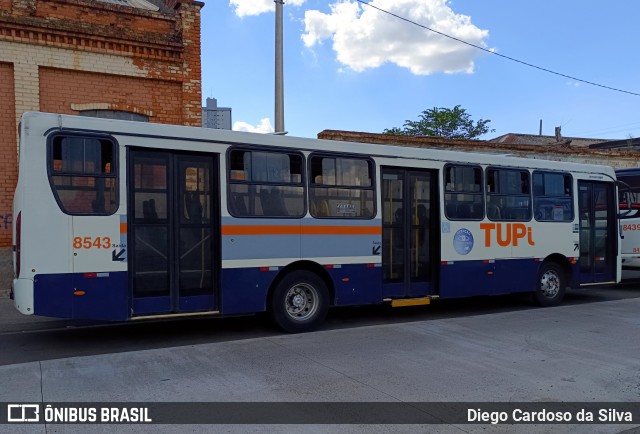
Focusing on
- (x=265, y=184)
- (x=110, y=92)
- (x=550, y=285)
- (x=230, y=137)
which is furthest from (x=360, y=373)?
(x=110, y=92)

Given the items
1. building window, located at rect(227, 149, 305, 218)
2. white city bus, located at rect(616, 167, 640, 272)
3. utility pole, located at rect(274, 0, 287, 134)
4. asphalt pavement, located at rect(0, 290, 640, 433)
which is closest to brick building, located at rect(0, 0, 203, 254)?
utility pole, located at rect(274, 0, 287, 134)

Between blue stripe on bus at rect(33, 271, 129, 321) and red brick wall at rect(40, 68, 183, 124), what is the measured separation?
7340 mm

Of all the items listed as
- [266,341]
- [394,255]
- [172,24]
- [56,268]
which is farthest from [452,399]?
[172,24]

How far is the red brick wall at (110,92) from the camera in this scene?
1261 cm

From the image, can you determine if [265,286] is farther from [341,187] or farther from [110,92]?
[110,92]

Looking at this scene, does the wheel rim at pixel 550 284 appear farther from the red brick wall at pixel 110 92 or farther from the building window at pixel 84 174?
the red brick wall at pixel 110 92

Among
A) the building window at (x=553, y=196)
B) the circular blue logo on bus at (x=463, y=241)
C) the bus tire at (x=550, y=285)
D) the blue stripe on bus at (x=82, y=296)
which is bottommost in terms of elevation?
the bus tire at (x=550, y=285)

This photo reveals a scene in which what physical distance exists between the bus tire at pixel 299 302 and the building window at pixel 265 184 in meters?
1.00

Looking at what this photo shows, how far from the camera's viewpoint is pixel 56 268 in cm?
666

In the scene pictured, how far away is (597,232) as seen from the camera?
39.4ft

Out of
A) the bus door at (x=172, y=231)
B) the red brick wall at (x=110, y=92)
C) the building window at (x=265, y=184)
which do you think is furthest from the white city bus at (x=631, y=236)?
the red brick wall at (x=110, y=92)

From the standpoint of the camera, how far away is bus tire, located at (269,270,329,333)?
8148 millimetres

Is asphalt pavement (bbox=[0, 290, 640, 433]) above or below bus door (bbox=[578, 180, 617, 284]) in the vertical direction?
below

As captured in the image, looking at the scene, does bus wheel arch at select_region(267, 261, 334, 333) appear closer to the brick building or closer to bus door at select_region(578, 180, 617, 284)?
bus door at select_region(578, 180, 617, 284)
